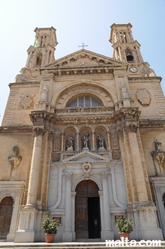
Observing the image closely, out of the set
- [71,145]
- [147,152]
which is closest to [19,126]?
[71,145]

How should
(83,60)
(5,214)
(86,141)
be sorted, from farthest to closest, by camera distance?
(83,60), (86,141), (5,214)

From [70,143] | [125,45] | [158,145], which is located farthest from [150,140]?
[125,45]

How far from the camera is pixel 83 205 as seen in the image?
576 inches

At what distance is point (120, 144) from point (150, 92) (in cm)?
802

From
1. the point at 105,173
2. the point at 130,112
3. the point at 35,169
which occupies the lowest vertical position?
the point at 105,173

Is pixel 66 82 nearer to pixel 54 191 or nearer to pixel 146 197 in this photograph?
pixel 54 191

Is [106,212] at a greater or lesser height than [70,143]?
lesser

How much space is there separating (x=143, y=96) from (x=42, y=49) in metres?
17.2

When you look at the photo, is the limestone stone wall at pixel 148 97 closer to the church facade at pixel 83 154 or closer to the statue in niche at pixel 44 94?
the church facade at pixel 83 154

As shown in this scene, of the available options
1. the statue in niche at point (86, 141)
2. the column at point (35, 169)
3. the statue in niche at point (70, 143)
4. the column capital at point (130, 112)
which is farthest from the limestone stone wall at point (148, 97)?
the column at point (35, 169)

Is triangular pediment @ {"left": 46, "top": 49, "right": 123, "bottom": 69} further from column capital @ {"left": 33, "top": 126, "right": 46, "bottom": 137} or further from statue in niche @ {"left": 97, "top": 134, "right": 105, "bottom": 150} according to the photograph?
statue in niche @ {"left": 97, "top": 134, "right": 105, "bottom": 150}

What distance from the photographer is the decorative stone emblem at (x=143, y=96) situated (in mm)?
20062

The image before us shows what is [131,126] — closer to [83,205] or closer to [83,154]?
[83,154]

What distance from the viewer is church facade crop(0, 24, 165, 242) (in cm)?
1354
